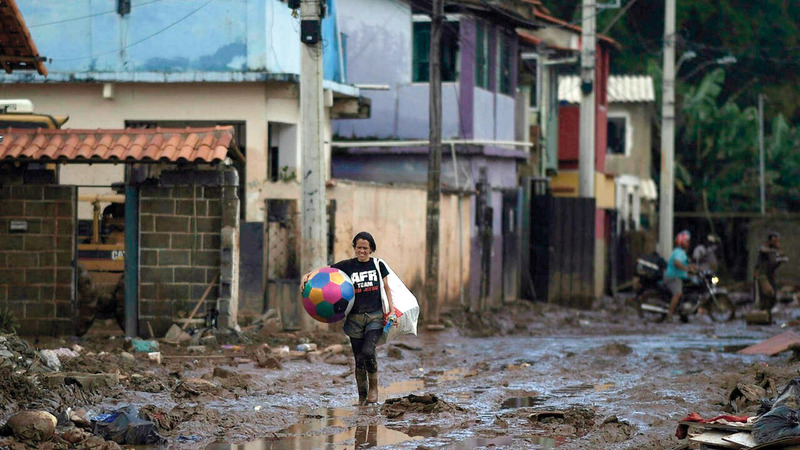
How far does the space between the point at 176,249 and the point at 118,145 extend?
5.23 ft

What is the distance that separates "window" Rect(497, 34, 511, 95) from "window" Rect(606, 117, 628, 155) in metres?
14.3

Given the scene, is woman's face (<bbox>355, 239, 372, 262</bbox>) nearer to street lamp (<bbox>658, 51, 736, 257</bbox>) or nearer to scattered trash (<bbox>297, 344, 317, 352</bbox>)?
scattered trash (<bbox>297, 344, 317, 352</bbox>)

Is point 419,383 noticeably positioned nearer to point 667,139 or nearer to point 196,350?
point 196,350

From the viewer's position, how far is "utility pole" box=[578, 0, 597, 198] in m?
28.6

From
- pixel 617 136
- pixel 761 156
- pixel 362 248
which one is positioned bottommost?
pixel 362 248

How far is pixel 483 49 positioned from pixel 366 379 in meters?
16.4

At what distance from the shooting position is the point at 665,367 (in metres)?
16.8

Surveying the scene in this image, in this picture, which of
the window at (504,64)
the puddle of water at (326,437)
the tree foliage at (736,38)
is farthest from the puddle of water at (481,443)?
the tree foliage at (736,38)

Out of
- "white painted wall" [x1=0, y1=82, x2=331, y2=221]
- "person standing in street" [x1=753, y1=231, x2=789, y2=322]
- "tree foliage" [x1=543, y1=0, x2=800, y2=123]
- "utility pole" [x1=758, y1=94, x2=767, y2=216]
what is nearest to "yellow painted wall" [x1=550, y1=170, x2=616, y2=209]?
"utility pole" [x1=758, y1=94, x2=767, y2=216]

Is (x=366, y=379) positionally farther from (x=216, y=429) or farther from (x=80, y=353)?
(x=80, y=353)

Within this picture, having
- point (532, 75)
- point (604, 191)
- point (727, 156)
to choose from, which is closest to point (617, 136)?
point (727, 156)

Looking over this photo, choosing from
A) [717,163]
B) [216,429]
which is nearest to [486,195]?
Answer: [216,429]

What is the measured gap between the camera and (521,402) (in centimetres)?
1298

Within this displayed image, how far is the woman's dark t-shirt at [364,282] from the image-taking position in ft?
40.3
